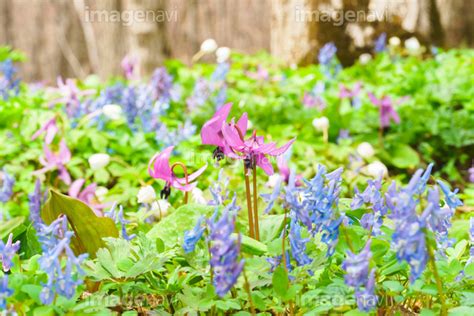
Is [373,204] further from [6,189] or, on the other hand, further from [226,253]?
[6,189]

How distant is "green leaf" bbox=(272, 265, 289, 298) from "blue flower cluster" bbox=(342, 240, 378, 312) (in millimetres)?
140

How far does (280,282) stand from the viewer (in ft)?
4.61

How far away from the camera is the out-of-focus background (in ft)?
21.8

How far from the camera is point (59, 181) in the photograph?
12.1 ft

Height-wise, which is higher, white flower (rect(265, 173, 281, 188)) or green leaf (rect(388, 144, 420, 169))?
white flower (rect(265, 173, 281, 188))

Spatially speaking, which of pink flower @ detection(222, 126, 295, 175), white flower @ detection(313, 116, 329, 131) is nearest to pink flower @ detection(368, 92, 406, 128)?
white flower @ detection(313, 116, 329, 131)

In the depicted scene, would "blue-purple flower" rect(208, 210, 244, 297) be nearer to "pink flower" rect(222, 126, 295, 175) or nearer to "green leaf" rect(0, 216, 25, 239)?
"pink flower" rect(222, 126, 295, 175)

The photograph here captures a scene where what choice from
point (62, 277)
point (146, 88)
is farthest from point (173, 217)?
point (146, 88)

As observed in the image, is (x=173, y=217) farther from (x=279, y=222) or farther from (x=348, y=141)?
(x=348, y=141)

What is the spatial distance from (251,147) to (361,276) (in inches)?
21.0

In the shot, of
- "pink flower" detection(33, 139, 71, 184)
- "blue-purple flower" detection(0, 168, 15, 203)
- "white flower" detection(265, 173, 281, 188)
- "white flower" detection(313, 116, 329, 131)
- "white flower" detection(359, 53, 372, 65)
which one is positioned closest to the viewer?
"white flower" detection(265, 173, 281, 188)

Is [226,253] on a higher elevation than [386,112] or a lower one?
higher

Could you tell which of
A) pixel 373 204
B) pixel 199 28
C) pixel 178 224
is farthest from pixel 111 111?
pixel 199 28

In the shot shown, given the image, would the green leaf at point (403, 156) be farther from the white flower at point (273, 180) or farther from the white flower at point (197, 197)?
the white flower at point (197, 197)
